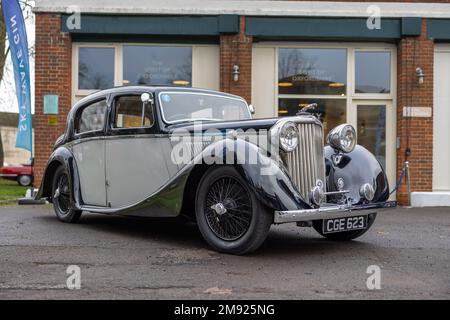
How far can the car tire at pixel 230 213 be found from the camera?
4.66 meters

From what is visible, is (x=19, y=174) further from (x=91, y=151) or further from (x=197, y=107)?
(x=197, y=107)

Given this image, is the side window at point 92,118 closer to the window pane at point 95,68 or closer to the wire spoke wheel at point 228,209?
the wire spoke wheel at point 228,209

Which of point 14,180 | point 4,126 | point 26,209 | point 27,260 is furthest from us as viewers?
point 4,126

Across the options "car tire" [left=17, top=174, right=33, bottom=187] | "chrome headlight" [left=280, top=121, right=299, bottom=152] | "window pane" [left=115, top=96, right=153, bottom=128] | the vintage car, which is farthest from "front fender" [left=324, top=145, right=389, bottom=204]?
"car tire" [left=17, top=174, right=33, bottom=187]

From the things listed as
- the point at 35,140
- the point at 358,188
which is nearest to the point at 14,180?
the point at 35,140

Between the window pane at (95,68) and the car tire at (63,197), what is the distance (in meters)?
4.21

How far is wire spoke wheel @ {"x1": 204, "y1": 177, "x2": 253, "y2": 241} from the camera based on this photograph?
482cm

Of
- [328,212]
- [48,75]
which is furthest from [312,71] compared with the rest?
[328,212]

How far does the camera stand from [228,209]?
16.1 feet

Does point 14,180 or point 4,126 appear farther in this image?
point 4,126

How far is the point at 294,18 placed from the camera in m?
11.1

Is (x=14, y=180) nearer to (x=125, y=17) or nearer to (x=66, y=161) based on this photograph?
(x=125, y=17)

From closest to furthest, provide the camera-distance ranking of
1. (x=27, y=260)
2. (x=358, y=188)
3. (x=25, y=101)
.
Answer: (x=27, y=260) → (x=358, y=188) → (x=25, y=101)
